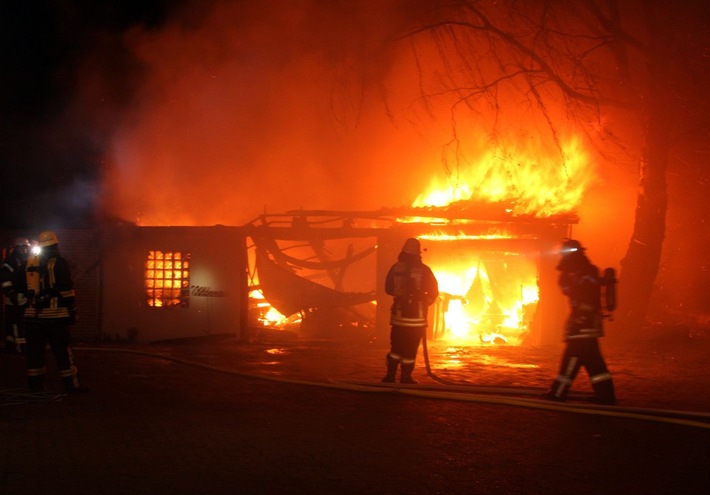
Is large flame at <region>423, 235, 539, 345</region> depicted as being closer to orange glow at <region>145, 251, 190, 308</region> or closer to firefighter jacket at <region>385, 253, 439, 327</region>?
orange glow at <region>145, 251, 190, 308</region>

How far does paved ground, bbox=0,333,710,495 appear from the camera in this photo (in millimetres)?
4930

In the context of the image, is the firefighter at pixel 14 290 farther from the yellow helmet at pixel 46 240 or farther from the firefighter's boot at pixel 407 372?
the firefighter's boot at pixel 407 372

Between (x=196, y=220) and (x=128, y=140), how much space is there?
3173 mm

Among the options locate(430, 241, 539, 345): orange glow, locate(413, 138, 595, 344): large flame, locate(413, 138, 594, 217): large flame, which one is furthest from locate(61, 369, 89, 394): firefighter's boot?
locate(430, 241, 539, 345): orange glow

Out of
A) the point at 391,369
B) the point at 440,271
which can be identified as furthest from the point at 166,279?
the point at 391,369

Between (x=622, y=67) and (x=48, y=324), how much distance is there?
1170 cm

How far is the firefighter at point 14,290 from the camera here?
8.78 metres

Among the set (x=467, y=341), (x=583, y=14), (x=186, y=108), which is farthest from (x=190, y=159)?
(x=583, y=14)

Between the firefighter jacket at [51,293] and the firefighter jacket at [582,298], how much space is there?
5.44 m

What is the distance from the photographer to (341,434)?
616 centimetres

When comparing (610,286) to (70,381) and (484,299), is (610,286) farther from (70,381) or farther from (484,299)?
(484,299)

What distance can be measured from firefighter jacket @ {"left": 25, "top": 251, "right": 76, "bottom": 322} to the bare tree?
8.67 metres

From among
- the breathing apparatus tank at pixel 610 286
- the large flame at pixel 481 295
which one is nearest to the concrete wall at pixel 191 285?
the large flame at pixel 481 295

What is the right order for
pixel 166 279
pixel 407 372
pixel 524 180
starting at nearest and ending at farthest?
pixel 407 372, pixel 166 279, pixel 524 180
